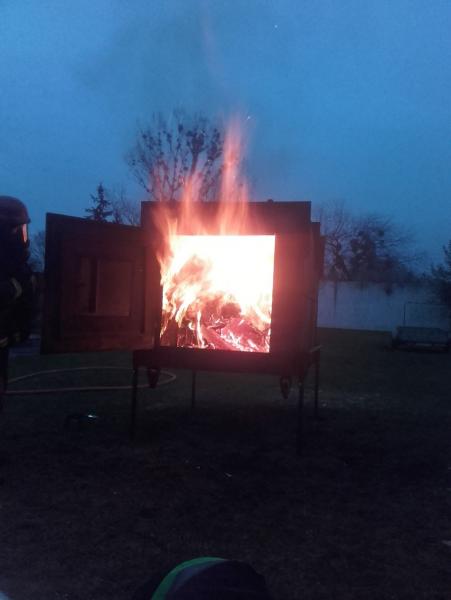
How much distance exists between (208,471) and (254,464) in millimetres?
442

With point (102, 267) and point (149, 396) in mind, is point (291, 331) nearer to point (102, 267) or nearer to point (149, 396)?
point (102, 267)

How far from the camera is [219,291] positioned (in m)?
6.51

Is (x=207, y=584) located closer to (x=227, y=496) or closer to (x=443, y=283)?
(x=227, y=496)

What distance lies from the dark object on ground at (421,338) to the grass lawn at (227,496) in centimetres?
1151

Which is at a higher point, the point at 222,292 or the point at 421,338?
the point at 222,292

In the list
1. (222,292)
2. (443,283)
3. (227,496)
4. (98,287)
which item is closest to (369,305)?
(443,283)

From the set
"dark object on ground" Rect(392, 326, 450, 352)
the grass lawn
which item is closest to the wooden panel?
the grass lawn

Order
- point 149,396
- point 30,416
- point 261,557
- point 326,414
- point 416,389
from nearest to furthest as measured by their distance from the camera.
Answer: point 261,557
point 30,416
point 326,414
point 149,396
point 416,389

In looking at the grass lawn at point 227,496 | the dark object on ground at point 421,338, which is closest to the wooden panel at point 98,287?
the grass lawn at point 227,496

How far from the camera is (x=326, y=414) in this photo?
739cm

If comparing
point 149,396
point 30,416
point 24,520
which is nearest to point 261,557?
point 24,520

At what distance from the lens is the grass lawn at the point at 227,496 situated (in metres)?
3.14

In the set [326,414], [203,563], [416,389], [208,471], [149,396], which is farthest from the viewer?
[416,389]

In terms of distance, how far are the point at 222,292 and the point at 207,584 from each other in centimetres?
534
